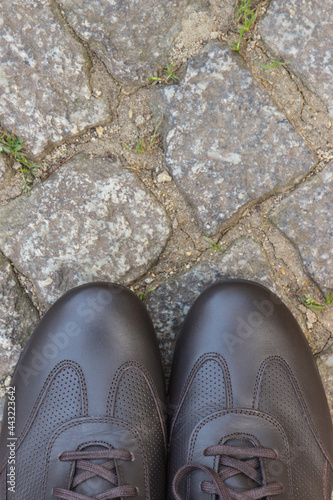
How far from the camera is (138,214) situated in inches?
66.5

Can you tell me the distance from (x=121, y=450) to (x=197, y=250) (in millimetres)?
718

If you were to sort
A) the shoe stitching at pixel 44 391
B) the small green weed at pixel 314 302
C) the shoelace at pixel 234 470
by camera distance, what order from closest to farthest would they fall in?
the shoelace at pixel 234 470, the shoe stitching at pixel 44 391, the small green weed at pixel 314 302

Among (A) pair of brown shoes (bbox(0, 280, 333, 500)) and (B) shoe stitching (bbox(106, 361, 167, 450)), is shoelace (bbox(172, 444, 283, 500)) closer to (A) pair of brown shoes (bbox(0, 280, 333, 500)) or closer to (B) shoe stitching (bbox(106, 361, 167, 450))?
(A) pair of brown shoes (bbox(0, 280, 333, 500))

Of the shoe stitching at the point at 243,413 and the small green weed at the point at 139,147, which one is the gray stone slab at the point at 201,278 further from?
the small green weed at the point at 139,147

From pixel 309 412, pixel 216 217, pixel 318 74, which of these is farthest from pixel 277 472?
pixel 318 74

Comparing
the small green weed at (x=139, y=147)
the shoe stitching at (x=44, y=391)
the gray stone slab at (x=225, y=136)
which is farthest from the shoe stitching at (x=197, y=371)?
the small green weed at (x=139, y=147)

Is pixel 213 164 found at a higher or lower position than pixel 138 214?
higher

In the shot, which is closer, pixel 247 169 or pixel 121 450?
pixel 121 450

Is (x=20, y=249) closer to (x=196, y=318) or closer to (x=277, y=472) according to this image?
(x=196, y=318)

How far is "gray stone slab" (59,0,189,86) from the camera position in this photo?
1641 millimetres

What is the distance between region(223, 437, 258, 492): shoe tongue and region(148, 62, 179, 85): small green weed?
1.23m

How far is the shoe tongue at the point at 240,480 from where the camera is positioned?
5.05 ft

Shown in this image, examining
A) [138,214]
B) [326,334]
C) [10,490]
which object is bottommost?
[10,490]

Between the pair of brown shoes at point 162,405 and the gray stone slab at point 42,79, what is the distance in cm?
58
